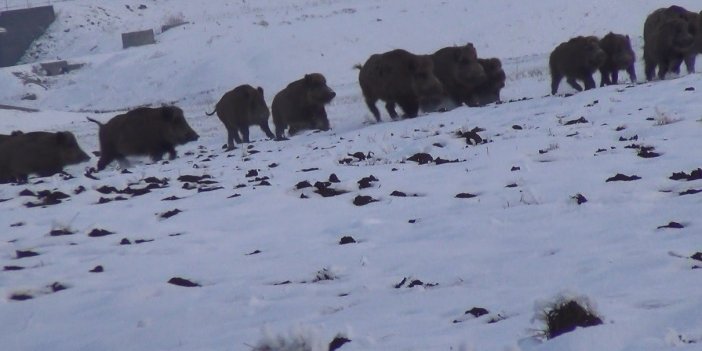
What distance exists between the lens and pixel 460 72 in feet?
58.2

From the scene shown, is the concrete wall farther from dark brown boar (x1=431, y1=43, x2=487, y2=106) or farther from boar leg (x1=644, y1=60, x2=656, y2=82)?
boar leg (x1=644, y1=60, x2=656, y2=82)

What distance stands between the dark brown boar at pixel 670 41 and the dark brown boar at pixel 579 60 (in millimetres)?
1155

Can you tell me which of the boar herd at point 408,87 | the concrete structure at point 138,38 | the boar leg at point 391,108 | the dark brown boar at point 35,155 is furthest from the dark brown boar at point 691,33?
the concrete structure at point 138,38

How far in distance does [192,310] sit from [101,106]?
3784cm

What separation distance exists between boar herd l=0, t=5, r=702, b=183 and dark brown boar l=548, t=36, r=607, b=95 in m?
0.02

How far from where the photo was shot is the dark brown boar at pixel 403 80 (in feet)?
55.5

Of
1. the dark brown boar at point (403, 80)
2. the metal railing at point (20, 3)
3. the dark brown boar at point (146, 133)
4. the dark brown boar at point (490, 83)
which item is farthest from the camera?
the metal railing at point (20, 3)

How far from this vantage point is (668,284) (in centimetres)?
370

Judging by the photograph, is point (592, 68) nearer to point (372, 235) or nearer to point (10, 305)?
point (372, 235)

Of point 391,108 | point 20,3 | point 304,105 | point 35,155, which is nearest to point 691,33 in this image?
point 391,108

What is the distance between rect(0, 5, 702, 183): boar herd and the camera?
15.9m

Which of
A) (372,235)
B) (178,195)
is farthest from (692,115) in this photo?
(178,195)

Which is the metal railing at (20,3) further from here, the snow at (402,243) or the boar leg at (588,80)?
the snow at (402,243)

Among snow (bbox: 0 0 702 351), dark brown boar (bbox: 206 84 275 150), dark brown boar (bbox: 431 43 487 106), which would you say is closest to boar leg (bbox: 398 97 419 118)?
dark brown boar (bbox: 431 43 487 106)
